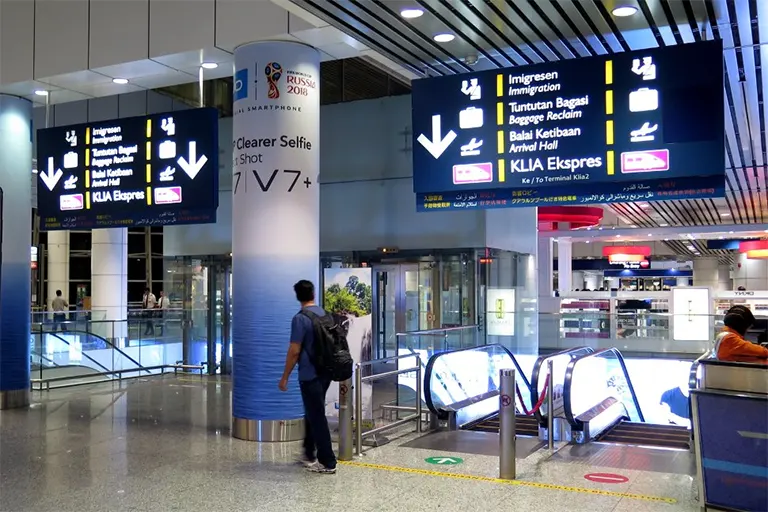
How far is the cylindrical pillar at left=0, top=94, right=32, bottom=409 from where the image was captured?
9953mm

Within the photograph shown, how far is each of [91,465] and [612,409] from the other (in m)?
5.99

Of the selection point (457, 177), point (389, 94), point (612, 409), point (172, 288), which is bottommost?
point (612, 409)

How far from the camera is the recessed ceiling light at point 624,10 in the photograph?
6156 millimetres

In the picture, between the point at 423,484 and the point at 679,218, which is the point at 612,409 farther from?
the point at 679,218

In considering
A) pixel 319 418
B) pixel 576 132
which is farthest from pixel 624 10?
pixel 319 418

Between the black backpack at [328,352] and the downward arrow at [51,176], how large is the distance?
4658mm

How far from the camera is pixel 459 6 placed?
6234 mm

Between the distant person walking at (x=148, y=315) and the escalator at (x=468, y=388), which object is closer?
the escalator at (x=468, y=388)

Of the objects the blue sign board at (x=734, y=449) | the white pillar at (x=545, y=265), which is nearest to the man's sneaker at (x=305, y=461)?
the blue sign board at (x=734, y=449)

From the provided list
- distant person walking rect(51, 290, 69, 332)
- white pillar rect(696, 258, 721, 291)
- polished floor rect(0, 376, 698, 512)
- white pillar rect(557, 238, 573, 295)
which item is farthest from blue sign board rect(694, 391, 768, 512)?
white pillar rect(696, 258, 721, 291)

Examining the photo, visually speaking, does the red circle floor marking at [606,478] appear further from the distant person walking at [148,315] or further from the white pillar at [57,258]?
the white pillar at [57,258]

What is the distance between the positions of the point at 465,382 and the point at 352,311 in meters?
1.70

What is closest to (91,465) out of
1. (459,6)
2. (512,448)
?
(512,448)

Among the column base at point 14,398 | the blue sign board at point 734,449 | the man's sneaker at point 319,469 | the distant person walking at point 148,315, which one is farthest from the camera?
the distant person walking at point 148,315
